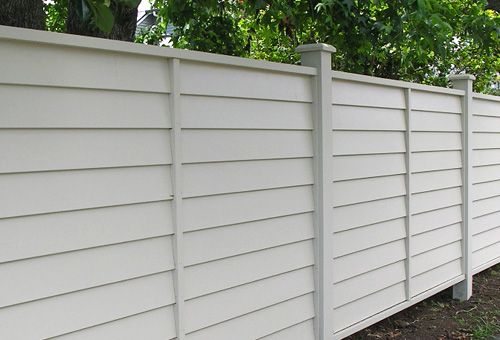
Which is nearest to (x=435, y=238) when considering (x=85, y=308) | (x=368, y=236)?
(x=368, y=236)

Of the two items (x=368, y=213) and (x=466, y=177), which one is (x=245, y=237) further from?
(x=466, y=177)

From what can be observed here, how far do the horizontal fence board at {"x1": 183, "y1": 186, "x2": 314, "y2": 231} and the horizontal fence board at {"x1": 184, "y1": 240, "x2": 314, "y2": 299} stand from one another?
193 millimetres

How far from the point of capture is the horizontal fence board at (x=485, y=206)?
5469 mm

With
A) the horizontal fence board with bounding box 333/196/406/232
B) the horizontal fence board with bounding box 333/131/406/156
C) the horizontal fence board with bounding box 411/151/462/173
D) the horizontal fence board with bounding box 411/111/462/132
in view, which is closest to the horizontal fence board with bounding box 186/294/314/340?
the horizontal fence board with bounding box 333/196/406/232

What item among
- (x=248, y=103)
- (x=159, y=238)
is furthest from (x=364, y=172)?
(x=159, y=238)

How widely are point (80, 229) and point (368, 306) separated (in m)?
2.39

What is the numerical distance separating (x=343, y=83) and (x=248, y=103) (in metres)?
0.94

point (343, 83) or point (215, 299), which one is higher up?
point (343, 83)

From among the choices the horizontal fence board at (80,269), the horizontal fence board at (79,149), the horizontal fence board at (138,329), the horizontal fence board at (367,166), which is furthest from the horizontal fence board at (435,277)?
the horizontal fence board at (79,149)

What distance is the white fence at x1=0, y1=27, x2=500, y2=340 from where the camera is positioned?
84.7 inches

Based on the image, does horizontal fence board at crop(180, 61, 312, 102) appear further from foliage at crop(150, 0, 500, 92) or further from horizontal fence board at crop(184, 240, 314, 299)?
foliage at crop(150, 0, 500, 92)

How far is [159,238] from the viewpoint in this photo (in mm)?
2602

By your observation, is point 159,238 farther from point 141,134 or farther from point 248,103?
point 248,103

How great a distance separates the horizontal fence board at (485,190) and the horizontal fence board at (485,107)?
68 centimetres
